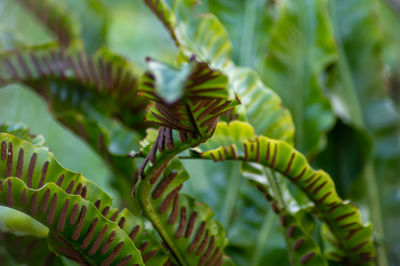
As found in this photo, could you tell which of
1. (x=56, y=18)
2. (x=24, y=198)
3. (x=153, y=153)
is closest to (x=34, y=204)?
(x=24, y=198)

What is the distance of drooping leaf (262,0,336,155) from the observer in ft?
2.15

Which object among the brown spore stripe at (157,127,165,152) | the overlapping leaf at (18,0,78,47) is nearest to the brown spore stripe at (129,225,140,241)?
the brown spore stripe at (157,127,165,152)

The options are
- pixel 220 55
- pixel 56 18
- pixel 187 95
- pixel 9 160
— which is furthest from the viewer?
pixel 56 18

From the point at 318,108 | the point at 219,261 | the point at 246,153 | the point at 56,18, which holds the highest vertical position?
the point at 56,18

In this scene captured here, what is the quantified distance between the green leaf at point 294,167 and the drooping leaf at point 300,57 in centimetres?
20

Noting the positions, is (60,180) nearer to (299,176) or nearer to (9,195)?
(9,195)

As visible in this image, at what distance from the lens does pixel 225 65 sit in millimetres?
549

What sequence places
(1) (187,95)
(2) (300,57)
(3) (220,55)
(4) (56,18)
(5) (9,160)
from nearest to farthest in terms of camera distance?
(1) (187,95) < (5) (9,160) < (3) (220,55) < (2) (300,57) < (4) (56,18)

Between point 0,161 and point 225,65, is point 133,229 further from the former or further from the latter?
point 225,65

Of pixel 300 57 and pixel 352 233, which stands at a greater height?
pixel 300 57

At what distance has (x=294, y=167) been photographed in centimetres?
44

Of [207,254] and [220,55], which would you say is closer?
[207,254]

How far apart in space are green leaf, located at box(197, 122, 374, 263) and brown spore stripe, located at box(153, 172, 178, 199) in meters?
0.04

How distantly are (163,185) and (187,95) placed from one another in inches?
6.6
